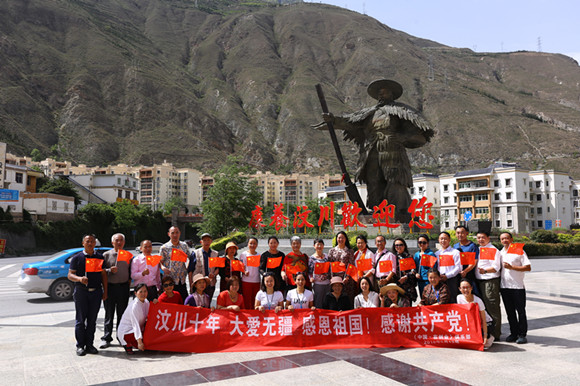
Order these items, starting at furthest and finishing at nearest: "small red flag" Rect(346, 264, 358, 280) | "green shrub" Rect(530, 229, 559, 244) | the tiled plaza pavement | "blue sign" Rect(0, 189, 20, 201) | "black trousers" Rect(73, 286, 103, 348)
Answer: "blue sign" Rect(0, 189, 20, 201), "green shrub" Rect(530, 229, 559, 244), "small red flag" Rect(346, 264, 358, 280), "black trousers" Rect(73, 286, 103, 348), the tiled plaza pavement

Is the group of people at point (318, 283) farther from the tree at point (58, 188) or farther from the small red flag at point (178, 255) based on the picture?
the tree at point (58, 188)

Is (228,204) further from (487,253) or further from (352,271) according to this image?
(487,253)

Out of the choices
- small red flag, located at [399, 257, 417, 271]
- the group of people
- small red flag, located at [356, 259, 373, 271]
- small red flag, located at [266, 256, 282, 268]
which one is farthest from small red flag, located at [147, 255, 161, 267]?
small red flag, located at [399, 257, 417, 271]

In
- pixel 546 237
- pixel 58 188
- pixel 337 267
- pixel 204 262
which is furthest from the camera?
pixel 58 188

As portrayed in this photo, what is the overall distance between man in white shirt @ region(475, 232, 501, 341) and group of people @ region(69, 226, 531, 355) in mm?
13

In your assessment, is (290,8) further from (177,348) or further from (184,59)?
(177,348)

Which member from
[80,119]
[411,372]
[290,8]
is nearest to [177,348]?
[411,372]

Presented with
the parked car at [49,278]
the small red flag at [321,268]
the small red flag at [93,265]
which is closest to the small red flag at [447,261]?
the small red flag at [321,268]

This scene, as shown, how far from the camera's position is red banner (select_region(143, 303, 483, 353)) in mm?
5738

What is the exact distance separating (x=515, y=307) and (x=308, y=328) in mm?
2902

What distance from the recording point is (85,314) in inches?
227

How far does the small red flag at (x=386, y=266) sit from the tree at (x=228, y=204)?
23.7 m

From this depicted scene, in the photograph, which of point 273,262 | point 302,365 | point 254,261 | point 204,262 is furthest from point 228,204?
point 302,365

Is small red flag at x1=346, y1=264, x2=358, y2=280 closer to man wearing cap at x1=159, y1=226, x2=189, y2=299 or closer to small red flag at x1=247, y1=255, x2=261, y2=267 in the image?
small red flag at x1=247, y1=255, x2=261, y2=267
